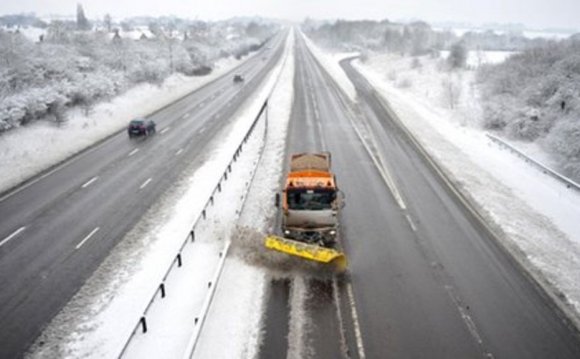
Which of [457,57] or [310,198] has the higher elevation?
[457,57]

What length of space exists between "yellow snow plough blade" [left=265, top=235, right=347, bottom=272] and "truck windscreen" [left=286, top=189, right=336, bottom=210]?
1.59m

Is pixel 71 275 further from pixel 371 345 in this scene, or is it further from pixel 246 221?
pixel 371 345

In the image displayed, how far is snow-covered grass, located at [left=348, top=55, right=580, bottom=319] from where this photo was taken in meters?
16.2

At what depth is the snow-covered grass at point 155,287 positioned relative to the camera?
1195 cm

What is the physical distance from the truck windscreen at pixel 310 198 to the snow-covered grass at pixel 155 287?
9.42ft

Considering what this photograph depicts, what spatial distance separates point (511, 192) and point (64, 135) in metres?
30.1

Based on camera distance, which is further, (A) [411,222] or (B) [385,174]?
(B) [385,174]

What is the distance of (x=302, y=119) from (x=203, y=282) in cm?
2759

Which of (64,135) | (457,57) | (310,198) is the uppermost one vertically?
(457,57)

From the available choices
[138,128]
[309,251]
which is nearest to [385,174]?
[309,251]

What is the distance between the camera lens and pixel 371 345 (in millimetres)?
11773

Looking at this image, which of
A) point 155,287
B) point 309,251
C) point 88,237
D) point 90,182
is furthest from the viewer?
point 90,182

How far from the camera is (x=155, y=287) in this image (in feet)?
47.2

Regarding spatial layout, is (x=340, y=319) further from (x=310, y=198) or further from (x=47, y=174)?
(x=47, y=174)
